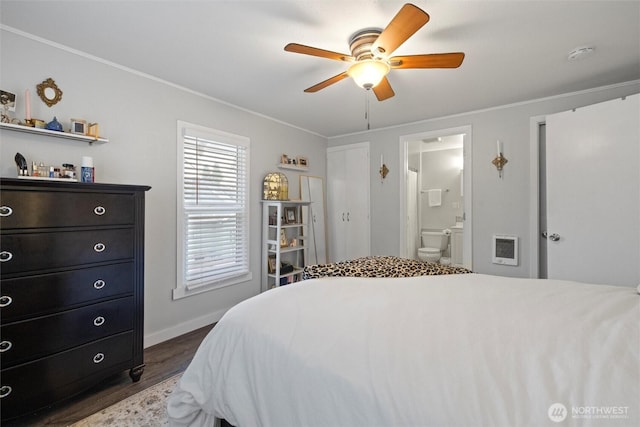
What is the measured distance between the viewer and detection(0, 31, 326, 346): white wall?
6.37 feet

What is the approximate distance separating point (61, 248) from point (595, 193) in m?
4.03

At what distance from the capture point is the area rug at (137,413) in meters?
1.66

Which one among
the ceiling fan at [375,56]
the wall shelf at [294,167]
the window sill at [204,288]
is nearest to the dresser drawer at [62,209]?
the window sill at [204,288]

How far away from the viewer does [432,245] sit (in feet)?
18.6

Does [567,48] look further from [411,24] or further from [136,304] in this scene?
[136,304]

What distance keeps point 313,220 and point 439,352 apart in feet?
11.5

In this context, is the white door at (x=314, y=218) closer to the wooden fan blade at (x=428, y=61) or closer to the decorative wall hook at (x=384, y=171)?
the decorative wall hook at (x=384, y=171)

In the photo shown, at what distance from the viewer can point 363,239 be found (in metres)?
4.33

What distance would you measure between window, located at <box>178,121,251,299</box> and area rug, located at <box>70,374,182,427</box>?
100 cm

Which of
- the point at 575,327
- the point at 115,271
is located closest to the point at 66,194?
the point at 115,271

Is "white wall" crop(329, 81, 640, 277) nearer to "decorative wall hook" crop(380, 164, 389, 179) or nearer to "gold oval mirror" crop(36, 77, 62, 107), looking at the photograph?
"decorative wall hook" crop(380, 164, 389, 179)

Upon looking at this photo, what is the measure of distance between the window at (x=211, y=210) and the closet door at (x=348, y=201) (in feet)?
5.34

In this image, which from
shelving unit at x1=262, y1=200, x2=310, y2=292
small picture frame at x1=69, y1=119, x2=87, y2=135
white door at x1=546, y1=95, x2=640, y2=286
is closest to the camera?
small picture frame at x1=69, y1=119, x2=87, y2=135

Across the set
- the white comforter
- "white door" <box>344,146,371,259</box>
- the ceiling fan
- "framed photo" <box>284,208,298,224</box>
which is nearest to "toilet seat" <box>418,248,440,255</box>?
"white door" <box>344,146,371,259</box>
